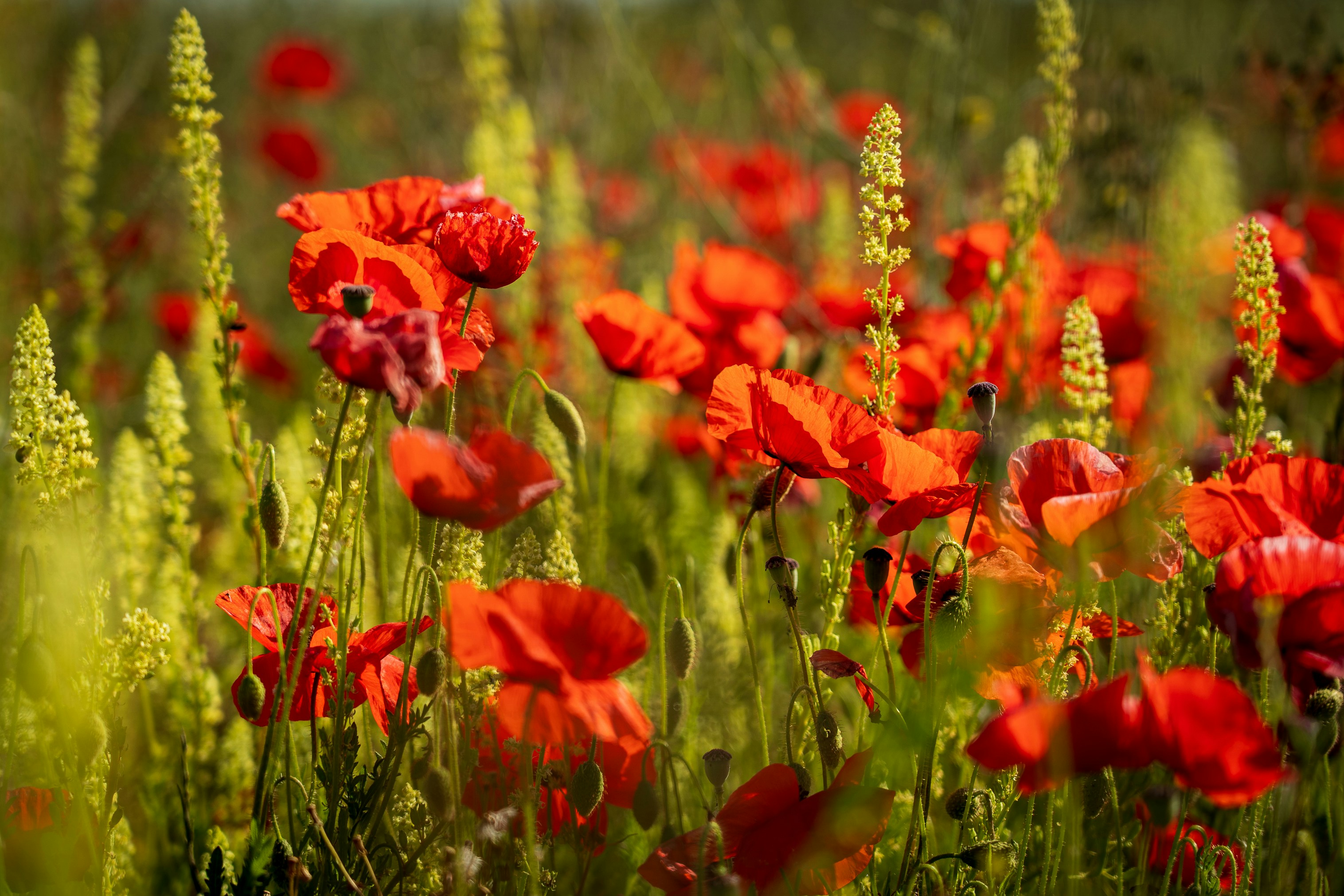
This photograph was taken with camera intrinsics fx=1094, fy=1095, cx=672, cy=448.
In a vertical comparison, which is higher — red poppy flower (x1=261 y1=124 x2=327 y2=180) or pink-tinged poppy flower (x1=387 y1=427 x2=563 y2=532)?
red poppy flower (x1=261 y1=124 x2=327 y2=180)

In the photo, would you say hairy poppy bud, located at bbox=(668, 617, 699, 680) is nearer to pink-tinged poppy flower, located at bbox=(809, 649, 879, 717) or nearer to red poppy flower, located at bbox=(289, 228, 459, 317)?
pink-tinged poppy flower, located at bbox=(809, 649, 879, 717)

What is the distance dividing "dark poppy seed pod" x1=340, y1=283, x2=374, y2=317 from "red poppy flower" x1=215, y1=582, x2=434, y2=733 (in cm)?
26

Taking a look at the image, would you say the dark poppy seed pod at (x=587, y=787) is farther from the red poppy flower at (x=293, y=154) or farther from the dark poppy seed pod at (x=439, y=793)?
the red poppy flower at (x=293, y=154)

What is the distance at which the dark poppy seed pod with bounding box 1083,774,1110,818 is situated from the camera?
101 cm

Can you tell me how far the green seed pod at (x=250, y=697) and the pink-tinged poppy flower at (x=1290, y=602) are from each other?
823 millimetres

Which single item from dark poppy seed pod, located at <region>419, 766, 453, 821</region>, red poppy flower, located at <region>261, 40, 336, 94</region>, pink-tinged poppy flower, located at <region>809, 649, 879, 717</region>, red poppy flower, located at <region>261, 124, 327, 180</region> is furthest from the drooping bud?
red poppy flower, located at <region>261, 40, 336, 94</region>

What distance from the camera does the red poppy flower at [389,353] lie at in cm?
83

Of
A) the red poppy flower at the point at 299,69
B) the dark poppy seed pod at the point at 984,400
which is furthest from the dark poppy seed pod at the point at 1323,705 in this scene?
the red poppy flower at the point at 299,69

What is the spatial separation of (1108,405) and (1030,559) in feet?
3.25

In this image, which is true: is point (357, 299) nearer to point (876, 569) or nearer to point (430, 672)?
point (430, 672)

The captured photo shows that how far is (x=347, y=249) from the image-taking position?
1.02 m

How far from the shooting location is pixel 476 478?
0.84 metres

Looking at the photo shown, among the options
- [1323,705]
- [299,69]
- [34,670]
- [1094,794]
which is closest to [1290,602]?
[1323,705]

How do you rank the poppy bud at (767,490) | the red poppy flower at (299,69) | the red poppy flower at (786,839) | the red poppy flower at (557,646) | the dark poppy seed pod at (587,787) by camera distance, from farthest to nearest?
the red poppy flower at (299,69), the poppy bud at (767,490), the dark poppy seed pod at (587,787), the red poppy flower at (786,839), the red poppy flower at (557,646)
